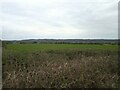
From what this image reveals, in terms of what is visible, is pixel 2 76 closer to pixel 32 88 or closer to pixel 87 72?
pixel 32 88

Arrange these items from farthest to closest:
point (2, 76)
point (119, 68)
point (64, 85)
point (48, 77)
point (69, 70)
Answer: point (119, 68)
point (2, 76)
point (69, 70)
point (48, 77)
point (64, 85)

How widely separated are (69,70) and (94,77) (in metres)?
0.80

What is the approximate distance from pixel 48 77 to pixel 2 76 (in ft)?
6.21

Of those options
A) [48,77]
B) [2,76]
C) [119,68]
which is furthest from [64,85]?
[119,68]

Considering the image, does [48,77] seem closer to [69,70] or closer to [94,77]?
[69,70]

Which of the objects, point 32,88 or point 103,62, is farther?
point 103,62

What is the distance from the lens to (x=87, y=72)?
270 inches

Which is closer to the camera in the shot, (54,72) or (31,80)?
(31,80)

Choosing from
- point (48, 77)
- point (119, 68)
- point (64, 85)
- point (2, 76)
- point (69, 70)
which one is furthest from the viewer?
point (119, 68)

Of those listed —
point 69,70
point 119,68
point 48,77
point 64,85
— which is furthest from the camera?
point 119,68

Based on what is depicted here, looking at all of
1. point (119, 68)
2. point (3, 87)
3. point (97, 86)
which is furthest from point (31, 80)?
point (119, 68)

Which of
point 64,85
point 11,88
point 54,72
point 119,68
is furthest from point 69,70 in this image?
point 119,68

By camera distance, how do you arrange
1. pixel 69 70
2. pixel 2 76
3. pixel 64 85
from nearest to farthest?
1. pixel 64 85
2. pixel 69 70
3. pixel 2 76

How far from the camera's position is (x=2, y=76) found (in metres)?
7.41
